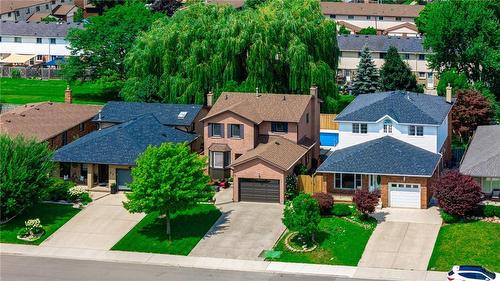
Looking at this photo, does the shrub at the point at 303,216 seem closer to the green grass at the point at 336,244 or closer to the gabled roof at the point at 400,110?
the green grass at the point at 336,244

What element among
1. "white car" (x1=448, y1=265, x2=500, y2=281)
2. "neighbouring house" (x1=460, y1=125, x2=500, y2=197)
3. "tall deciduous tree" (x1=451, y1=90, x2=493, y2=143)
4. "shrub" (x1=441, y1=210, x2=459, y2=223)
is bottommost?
"white car" (x1=448, y1=265, x2=500, y2=281)

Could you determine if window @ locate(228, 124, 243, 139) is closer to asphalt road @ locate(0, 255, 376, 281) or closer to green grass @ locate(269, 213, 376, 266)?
green grass @ locate(269, 213, 376, 266)

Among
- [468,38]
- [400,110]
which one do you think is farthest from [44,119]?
[468,38]

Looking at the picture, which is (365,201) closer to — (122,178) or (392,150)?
(392,150)

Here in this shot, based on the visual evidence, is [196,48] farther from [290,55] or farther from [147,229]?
[147,229]

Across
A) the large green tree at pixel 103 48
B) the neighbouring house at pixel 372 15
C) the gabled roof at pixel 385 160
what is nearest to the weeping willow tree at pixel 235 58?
the gabled roof at pixel 385 160

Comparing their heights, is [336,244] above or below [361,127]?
below

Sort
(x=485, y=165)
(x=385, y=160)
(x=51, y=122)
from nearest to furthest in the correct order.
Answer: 1. (x=485, y=165)
2. (x=385, y=160)
3. (x=51, y=122)

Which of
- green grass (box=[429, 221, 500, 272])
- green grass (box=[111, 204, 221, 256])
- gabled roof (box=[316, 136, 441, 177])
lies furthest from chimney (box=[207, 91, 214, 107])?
green grass (box=[429, 221, 500, 272])
